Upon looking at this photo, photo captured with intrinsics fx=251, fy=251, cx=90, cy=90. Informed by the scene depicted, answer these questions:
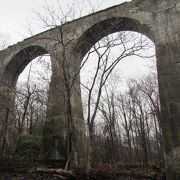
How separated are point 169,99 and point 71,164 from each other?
4818 millimetres

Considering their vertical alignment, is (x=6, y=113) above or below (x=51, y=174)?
above

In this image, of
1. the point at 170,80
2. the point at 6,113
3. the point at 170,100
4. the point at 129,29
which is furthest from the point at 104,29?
the point at 6,113

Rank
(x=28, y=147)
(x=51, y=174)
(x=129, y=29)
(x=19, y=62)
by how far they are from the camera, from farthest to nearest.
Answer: (x=19, y=62) < (x=28, y=147) < (x=129, y=29) < (x=51, y=174)

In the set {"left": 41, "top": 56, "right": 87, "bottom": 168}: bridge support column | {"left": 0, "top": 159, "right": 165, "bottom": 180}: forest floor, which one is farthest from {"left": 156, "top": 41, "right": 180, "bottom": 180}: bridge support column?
{"left": 41, "top": 56, "right": 87, "bottom": 168}: bridge support column

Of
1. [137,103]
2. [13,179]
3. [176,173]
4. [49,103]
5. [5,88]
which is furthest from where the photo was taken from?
[137,103]

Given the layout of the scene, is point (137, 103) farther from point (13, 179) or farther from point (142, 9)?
point (13, 179)

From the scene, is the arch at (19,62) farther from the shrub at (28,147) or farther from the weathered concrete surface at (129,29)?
the shrub at (28,147)

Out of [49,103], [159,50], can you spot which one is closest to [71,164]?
[49,103]

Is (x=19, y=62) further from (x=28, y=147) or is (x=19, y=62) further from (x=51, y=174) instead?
(x=51, y=174)

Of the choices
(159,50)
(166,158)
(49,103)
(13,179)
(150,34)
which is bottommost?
(13,179)

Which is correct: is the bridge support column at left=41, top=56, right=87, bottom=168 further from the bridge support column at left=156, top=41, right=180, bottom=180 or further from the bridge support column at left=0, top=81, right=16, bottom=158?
the bridge support column at left=0, top=81, right=16, bottom=158

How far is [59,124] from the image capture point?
12.3 meters

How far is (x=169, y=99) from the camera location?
34.3 feet

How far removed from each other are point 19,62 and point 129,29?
308 inches
